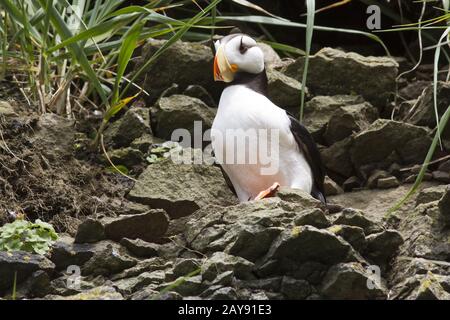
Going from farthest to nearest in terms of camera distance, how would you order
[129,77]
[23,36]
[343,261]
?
1. [129,77]
2. [23,36]
3. [343,261]

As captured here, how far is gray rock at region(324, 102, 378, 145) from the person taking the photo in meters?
7.18

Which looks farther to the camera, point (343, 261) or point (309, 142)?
point (309, 142)

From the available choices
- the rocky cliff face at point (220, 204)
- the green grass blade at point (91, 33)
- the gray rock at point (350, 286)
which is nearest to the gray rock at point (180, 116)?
the rocky cliff face at point (220, 204)

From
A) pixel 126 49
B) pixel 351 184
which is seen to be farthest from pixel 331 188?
pixel 126 49

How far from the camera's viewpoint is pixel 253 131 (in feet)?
20.2

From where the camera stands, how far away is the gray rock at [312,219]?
5.16 meters

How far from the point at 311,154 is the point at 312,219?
122cm

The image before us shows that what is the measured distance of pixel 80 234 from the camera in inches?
221

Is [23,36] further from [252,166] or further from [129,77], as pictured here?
[252,166]

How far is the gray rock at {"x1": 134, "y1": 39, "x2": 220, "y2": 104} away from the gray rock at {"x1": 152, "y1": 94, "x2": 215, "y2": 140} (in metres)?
0.30

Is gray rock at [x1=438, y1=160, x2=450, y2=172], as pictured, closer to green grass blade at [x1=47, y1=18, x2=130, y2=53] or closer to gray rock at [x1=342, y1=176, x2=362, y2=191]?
gray rock at [x1=342, y1=176, x2=362, y2=191]

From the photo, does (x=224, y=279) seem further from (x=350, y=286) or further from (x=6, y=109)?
(x=6, y=109)

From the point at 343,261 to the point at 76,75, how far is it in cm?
266
